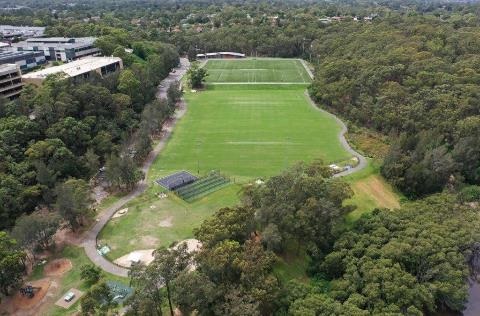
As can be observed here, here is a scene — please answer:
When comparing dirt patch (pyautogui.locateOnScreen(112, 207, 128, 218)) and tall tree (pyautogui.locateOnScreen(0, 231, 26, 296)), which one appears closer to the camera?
tall tree (pyautogui.locateOnScreen(0, 231, 26, 296))

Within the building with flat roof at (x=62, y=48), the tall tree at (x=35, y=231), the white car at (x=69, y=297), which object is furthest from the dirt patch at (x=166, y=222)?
the building with flat roof at (x=62, y=48)

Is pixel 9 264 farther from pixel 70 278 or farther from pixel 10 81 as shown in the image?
pixel 10 81

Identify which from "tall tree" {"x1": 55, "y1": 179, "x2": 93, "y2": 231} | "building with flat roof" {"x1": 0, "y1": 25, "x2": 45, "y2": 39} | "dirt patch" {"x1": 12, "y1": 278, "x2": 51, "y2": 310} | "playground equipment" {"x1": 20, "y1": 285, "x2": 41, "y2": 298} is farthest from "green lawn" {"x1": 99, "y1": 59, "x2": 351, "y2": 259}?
"building with flat roof" {"x1": 0, "y1": 25, "x2": 45, "y2": 39}

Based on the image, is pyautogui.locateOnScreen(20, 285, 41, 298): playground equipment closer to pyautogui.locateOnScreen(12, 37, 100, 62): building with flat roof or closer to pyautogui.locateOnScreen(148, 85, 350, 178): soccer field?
pyautogui.locateOnScreen(148, 85, 350, 178): soccer field

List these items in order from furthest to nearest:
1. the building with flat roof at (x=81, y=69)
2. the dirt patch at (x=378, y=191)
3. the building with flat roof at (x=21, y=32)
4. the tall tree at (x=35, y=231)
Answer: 1. the building with flat roof at (x=21, y=32)
2. the building with flat roof at (x=81, y=69)
3. the dirt patch at (x=378, y=191)
4. the tall tree at (x=35, y=231)

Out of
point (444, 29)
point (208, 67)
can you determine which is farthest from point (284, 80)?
point (444, 29)

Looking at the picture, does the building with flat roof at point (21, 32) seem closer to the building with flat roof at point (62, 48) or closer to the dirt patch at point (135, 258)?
the building with flat roof at point (62, 48)

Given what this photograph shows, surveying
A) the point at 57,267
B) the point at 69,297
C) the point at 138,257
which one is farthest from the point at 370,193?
the point at 57,267
